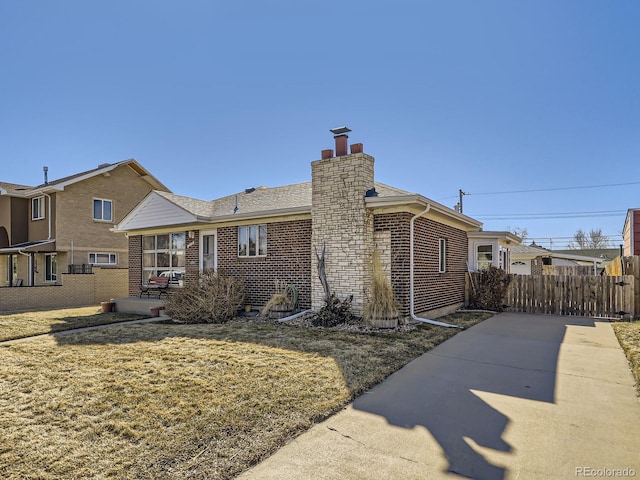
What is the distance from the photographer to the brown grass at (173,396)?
3.29 metres

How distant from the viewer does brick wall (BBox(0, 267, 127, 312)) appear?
15.7m

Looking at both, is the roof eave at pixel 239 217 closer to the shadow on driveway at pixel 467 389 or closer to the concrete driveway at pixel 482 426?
the shadow on driveway at pixel 467 389

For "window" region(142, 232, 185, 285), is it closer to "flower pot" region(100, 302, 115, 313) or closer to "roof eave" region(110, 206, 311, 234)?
"roof eave" region(110, 206, 311, 234)

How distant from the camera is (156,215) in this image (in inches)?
546

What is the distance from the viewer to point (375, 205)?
384 inches

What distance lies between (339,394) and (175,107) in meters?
14.3

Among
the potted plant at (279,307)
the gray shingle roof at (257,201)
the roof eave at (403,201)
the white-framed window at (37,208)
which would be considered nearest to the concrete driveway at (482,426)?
the roof eave at (403,201)

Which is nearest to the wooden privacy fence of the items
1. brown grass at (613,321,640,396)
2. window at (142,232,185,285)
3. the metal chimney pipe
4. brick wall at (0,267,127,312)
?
brown grass at (613,321,640,396)

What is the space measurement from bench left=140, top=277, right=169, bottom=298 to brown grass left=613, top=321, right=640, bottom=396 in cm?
1318

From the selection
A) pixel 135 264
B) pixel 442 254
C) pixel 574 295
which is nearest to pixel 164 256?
pixel 135 264

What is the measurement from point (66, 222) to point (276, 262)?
47.4 feet

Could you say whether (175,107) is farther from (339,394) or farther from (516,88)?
(339,394)

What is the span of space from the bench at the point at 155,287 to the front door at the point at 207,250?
194 centimetres

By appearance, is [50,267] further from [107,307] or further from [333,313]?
[333,313]
